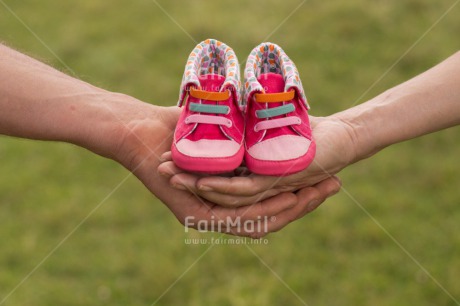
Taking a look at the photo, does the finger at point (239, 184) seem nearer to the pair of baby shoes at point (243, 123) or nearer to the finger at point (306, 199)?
the pair of baby shoes at point (243, 123)

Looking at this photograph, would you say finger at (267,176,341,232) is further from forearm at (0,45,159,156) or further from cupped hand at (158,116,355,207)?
forearm at (0,45,159,156)

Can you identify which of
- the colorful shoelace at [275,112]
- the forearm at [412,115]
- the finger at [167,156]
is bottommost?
the finger at [167,156]

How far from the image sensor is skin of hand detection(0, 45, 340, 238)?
220 cm

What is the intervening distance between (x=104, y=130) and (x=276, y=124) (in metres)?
0.60

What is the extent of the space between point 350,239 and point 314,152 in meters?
1.28

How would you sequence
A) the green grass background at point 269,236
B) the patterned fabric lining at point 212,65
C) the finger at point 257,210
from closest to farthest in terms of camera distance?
the patterned fabric lining at point 212,65
the finger at point 257,210
the green grass background at point 269,236

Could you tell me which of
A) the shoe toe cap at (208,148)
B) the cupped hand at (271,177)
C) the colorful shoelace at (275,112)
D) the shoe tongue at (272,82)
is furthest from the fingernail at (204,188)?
the shoe tongue at (272,82)

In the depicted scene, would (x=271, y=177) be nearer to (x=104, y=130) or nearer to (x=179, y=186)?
(x=179, y=186)

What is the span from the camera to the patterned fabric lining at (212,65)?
7.04 ft

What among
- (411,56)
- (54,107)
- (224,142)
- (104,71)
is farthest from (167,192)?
(411,56)

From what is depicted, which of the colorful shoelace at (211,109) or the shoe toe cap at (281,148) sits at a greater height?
the colorful shoelace at (211,109)

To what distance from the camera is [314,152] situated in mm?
2135

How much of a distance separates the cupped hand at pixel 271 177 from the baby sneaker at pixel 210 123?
0.21 ft

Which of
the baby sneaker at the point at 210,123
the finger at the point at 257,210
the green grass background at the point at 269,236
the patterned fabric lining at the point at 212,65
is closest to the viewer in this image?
the baby sneaker at the point at 210,123
